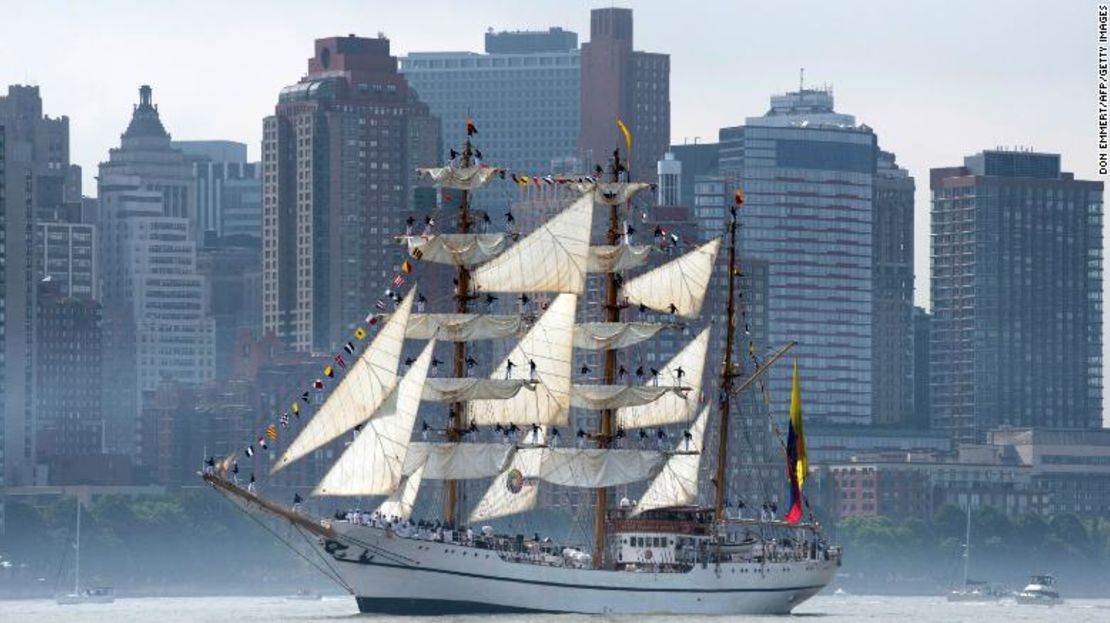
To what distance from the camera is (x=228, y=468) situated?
583 ft

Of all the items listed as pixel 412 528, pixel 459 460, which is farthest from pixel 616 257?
pixel 412 528

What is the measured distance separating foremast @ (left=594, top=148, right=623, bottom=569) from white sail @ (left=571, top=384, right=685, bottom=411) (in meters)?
2.03

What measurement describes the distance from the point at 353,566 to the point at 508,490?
10897 mm

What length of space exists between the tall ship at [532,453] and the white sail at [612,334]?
14 cm

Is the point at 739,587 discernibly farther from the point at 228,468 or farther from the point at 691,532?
the point at 228,468

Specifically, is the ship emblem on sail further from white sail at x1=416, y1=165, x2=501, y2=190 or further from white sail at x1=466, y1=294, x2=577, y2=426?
white sail at x1=416, y1=165, x2=501, y2=190

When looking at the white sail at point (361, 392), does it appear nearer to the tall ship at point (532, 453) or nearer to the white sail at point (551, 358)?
the tall ship at point (532, 453)

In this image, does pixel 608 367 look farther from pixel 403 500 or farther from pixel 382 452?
pixel 382 452

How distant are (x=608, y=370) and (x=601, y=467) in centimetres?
552

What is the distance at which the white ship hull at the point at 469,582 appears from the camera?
179500mm

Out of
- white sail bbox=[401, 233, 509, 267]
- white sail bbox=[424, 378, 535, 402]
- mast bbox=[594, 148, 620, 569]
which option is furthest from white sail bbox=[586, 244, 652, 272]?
white sail bbox=[424, 378, 535, 402]

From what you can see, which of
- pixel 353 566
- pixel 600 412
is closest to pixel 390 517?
pixel 353 566

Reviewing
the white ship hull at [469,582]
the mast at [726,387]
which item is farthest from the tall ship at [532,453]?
the mast at [726,387]

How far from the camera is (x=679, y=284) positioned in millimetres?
190750
